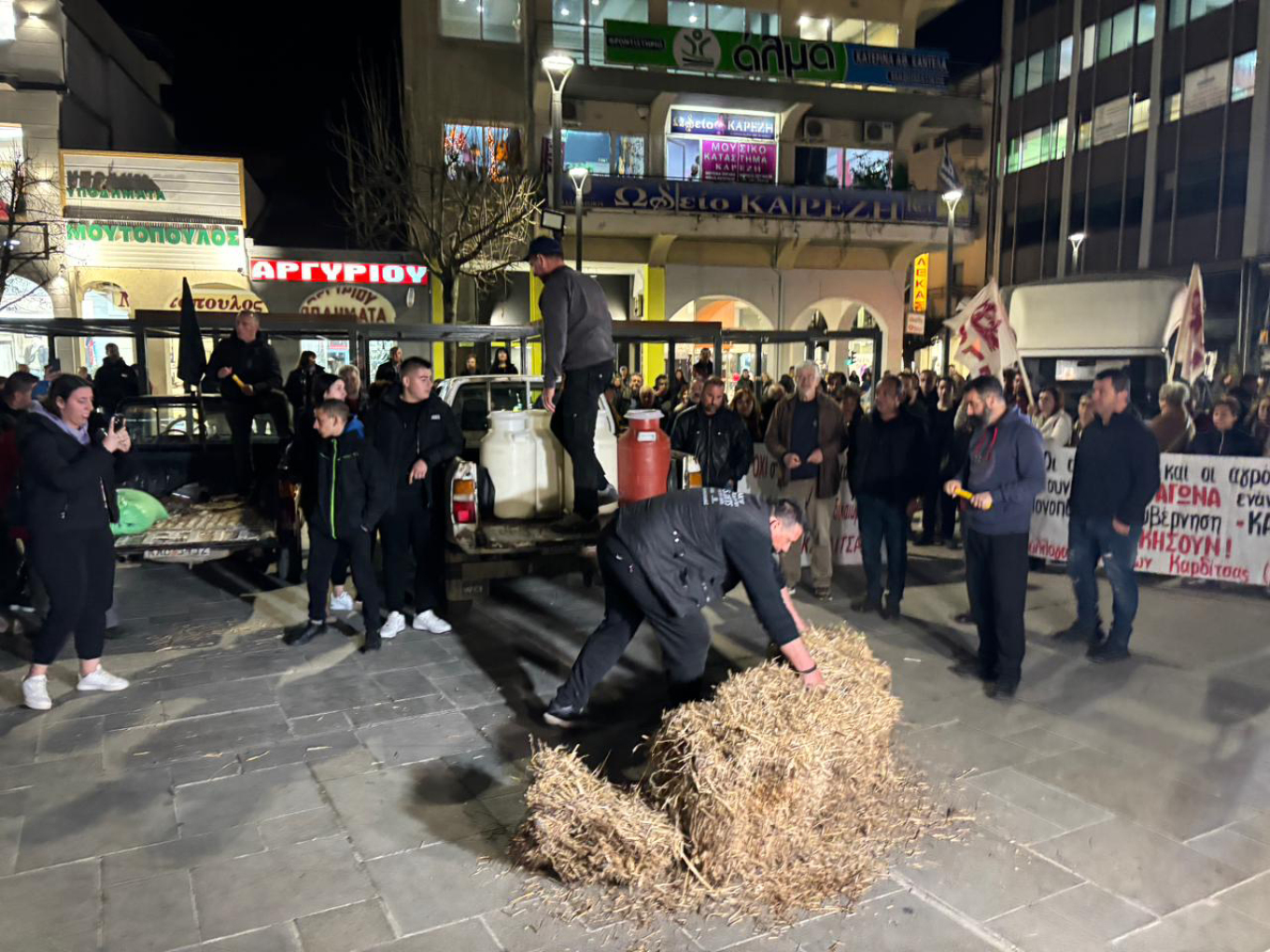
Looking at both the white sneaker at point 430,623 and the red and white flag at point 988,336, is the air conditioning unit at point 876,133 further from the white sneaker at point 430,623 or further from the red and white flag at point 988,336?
the white sneaker at point 430,623

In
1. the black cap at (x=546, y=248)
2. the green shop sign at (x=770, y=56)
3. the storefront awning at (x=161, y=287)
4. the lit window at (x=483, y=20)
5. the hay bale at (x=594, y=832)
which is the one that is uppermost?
the lit window at (x=483, y=20)

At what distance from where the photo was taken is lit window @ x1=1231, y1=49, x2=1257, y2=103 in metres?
28.8

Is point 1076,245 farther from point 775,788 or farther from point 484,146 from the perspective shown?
point 775,788

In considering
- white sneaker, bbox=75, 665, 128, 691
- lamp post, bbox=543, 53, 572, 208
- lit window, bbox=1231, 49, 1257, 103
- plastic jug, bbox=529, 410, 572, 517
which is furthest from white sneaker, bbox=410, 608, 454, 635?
lit window, bbox=1231, 49, 1257, 103

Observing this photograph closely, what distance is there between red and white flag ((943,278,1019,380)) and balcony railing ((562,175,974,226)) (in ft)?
51.7

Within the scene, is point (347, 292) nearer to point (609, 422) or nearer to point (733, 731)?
point (609, 422)

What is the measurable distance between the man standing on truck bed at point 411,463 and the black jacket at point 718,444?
2267 mm

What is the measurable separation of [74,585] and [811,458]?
5.70m

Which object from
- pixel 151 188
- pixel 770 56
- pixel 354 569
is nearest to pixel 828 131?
pixel 770 56

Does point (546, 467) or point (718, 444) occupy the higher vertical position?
point (718, 444)

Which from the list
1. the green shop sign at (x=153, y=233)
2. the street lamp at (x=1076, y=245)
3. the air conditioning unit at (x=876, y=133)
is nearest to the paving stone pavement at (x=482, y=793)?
the green shop sign at (x=153, y=233)

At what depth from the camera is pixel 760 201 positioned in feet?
82.9

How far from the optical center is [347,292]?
22906 millimetres

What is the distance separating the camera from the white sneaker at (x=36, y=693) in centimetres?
537
